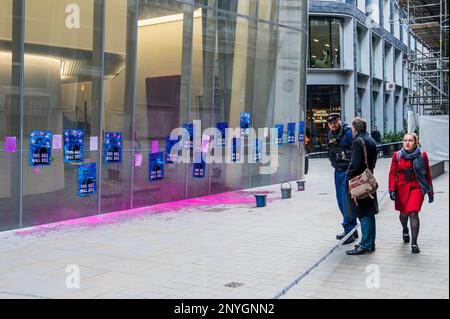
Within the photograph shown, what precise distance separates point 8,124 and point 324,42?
1033 inches

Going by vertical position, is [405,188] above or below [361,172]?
below

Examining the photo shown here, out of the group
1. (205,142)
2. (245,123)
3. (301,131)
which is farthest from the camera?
(301,131)

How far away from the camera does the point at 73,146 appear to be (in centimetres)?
1090

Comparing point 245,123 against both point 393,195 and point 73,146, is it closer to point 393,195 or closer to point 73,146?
point 73,146

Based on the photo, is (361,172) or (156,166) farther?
(156,166)

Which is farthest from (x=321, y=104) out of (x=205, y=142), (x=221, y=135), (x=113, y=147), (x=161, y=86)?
(x=113, y=147)

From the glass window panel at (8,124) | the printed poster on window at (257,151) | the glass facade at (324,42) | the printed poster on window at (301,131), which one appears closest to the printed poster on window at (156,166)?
the glass window panel at (8,124)

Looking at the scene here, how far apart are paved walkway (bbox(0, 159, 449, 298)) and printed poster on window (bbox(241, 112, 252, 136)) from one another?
4.94 m

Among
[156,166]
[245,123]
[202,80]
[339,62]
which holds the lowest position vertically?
[156,166]

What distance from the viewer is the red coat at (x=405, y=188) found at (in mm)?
7023

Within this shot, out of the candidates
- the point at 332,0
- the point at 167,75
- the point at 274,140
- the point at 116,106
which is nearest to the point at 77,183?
the point at 116,106

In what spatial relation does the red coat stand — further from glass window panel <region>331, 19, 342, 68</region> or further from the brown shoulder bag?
glass window panel <region>331, 19, 342, 68</region>

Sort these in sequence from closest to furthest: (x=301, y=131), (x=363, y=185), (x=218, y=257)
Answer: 1. (x=363, y=185)
2. (x=218, y=257)
3. (x=301, y=131)

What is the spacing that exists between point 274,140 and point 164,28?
616 centimetres
